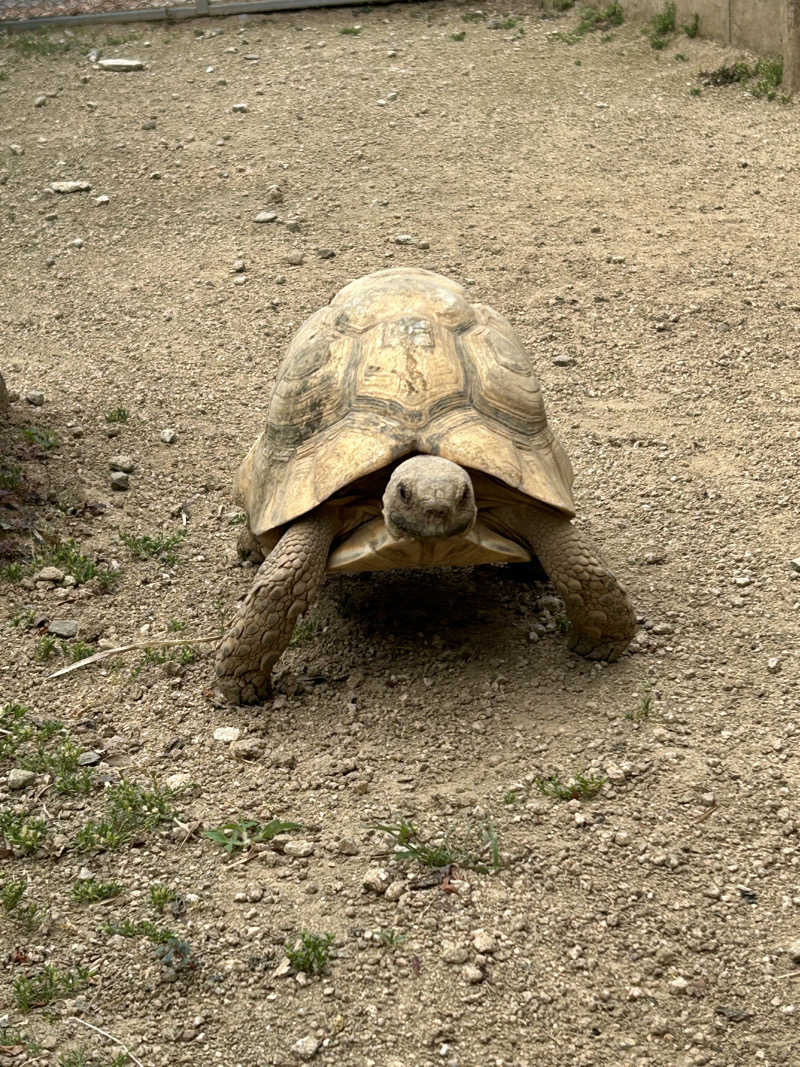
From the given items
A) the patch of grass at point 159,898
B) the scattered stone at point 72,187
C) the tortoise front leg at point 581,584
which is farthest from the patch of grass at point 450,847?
the scattered stone at point 72,187

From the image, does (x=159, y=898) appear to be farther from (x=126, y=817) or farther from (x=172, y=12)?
(x=172, y=12)

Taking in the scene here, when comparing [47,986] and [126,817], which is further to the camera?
[126,817]

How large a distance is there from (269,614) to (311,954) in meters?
1.18

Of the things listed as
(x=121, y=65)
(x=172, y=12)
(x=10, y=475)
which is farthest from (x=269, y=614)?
(x=172, y=12)

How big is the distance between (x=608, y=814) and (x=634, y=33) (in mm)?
8663

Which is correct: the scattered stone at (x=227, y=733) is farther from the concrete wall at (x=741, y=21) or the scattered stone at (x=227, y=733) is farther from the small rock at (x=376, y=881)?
the concrete wall at (x=741, y=21)

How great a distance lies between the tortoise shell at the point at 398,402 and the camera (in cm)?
384

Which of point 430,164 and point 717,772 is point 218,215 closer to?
point 430,164

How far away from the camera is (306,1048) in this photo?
108 inches

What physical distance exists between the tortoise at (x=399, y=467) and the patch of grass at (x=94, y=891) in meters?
0.83

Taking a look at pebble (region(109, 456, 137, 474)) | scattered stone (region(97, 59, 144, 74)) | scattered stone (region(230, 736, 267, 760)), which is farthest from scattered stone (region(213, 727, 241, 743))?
scattered stone (region(97, 59, 144, 74))

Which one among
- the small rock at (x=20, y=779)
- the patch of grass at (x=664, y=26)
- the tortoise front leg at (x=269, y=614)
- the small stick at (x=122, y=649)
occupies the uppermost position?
the patch of grass at (x=664, y=26)

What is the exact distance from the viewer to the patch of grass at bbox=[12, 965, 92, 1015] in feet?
9.39

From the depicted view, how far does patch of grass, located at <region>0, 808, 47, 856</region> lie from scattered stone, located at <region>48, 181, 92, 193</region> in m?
6.04
